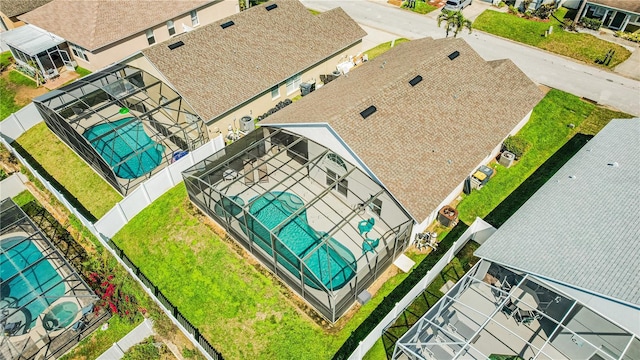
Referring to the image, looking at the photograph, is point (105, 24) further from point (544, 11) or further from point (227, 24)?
point (544, 11)

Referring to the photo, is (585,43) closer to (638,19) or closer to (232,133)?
(638,19)

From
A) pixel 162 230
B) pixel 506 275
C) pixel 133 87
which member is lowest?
pixel 162 230

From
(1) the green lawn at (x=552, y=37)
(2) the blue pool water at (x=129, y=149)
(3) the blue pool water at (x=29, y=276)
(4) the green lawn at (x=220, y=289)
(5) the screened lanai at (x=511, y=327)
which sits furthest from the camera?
(1) the green lawn at (x=552, y=37)

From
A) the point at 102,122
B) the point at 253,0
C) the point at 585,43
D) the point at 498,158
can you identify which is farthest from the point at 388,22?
the point at 102,122

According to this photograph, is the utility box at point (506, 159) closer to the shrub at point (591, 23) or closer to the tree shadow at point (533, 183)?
the tree shadow at point (533, 183)

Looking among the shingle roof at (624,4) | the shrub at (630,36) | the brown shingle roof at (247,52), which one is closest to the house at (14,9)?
the brown shingle roof at (247,52)
